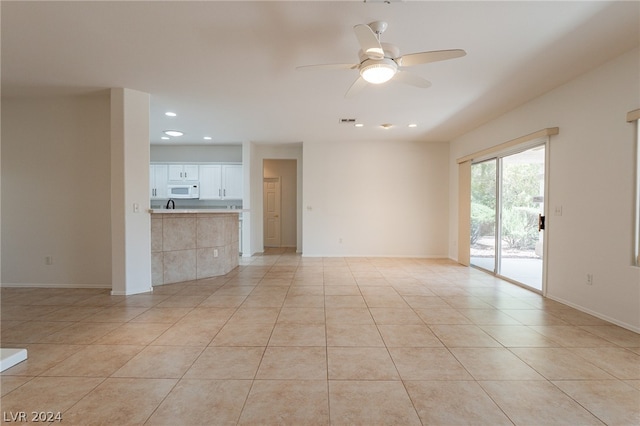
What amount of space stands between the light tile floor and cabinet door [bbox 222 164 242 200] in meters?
3.75

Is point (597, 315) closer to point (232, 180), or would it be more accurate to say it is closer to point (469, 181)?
point (469, 181)

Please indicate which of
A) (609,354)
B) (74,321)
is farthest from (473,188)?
(74,321)

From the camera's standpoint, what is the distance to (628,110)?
2.85 meters

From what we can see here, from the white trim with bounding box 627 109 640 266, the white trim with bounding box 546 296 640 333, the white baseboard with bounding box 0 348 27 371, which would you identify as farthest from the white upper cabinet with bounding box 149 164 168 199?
the white trim with bounding box 627 109 640 266

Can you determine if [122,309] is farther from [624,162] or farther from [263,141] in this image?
[624,162]

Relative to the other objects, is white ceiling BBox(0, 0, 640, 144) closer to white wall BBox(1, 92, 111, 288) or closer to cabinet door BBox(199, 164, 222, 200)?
white wall BBox(1, 92, 111, 288)

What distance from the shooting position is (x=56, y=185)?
4.27 m

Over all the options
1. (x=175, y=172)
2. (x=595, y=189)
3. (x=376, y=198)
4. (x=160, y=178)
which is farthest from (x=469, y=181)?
(x=160, y=178)

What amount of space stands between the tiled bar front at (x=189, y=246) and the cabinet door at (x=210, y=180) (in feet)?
7.23

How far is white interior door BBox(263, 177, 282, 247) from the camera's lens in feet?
29.6

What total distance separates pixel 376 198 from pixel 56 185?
584 cm

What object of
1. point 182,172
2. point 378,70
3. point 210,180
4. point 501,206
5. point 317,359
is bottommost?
point 317,359

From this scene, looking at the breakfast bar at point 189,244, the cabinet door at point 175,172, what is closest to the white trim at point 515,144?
the breakfast bar at point 189,244

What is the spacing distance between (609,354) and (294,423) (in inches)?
99.1
